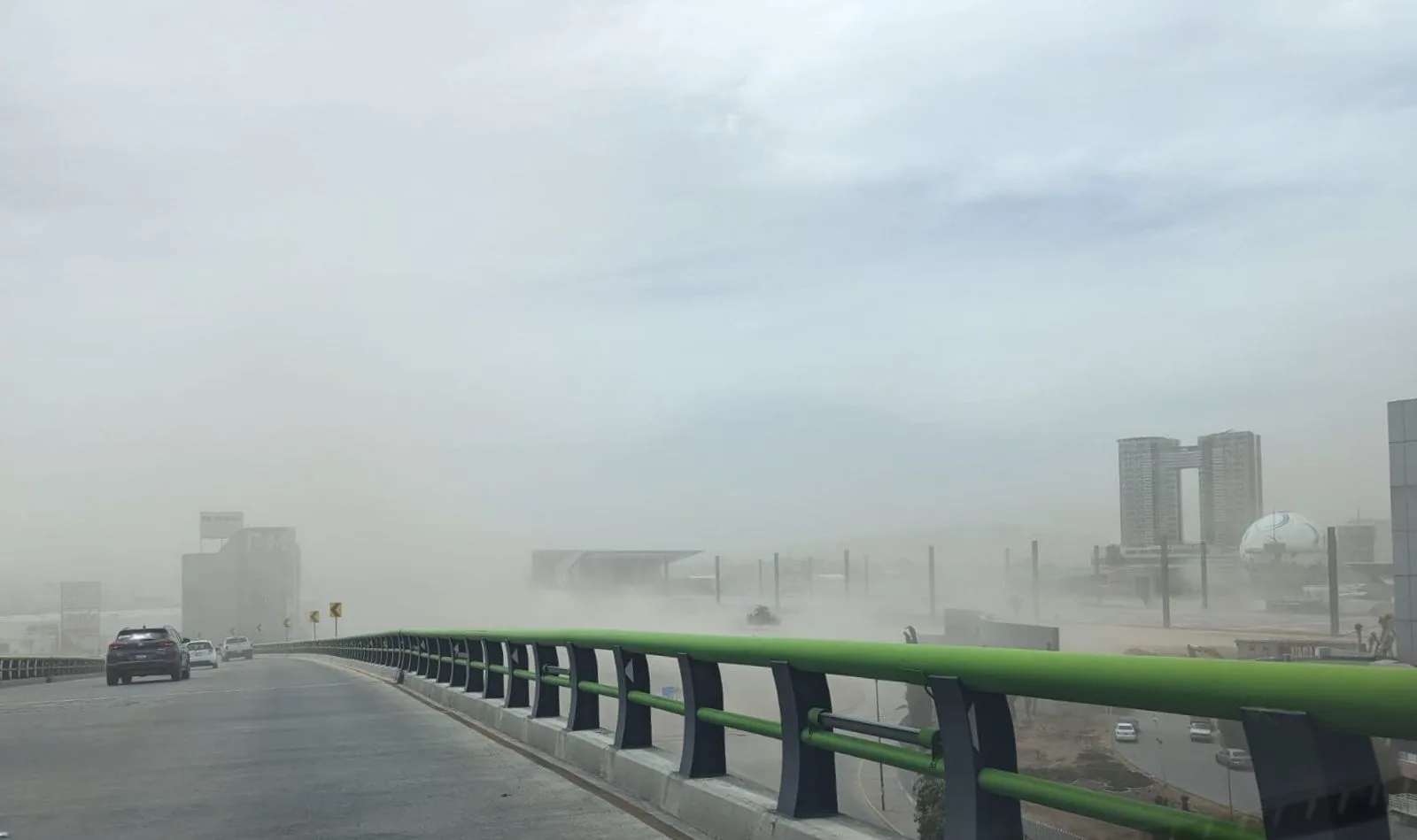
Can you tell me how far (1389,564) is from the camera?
114 ft

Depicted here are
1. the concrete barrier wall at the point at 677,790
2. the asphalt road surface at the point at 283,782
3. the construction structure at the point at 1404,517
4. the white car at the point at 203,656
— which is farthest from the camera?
the white car at the point at 203,656

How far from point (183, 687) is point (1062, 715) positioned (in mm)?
31411

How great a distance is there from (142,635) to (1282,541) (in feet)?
124

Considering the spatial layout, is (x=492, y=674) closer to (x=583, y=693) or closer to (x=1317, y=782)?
(x=583, y=693)

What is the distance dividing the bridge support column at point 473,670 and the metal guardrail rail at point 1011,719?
32.2ft

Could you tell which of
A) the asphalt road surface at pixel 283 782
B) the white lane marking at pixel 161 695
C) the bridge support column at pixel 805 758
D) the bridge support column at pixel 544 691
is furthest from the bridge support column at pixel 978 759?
the white lane marking at pixel 161 695

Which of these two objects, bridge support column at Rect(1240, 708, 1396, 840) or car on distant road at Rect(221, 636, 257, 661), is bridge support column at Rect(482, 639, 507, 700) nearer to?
bridge support column at Rect(1240, 708, 1396, 840)

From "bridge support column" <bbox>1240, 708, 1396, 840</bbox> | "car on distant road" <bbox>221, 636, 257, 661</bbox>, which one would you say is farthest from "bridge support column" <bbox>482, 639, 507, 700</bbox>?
"car on distant road" <bbox>221, 636, 257, 661</bbox>

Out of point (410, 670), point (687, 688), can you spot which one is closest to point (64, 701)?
point (410, 670)

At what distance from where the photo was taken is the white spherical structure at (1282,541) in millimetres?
45906

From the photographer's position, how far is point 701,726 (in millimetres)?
9047

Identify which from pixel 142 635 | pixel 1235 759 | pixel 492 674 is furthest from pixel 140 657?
pixel 1235 759

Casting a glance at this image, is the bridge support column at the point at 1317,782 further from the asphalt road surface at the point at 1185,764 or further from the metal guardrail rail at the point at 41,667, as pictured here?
the metal guardrail rail at the point at 41,667

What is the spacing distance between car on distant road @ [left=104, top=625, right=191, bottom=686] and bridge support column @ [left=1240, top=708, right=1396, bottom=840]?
3861 centimetres
